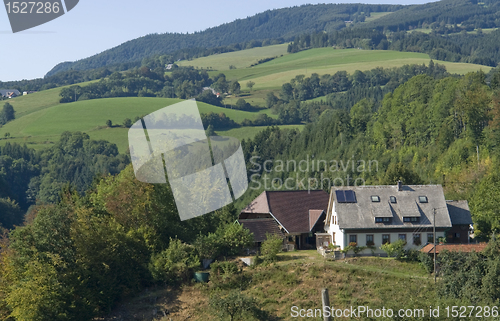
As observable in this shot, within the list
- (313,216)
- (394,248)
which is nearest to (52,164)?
(313,216)

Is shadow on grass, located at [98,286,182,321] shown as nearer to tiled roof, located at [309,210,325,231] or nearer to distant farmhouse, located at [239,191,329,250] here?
distant farmhouse, located at [239,191,329,250]

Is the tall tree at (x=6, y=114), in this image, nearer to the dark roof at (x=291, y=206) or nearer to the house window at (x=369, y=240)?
the dark roof at (x=291, y=206)

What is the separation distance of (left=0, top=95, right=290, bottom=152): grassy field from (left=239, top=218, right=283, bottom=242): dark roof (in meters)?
105

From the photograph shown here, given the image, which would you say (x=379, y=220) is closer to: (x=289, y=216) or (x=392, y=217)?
(x=392, y=217)

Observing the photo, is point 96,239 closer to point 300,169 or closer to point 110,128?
point 300,169

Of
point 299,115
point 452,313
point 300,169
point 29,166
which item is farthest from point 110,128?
point 452,313

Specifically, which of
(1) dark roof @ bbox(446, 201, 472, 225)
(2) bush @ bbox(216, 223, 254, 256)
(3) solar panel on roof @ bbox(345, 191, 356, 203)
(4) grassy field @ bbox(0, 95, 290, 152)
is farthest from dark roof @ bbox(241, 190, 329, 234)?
(4) grassy field @ bbox(0, 95, 290, 152)

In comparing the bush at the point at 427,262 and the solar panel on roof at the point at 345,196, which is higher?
the solar panel on roof at the point at 345,196

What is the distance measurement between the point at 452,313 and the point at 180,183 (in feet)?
89.4

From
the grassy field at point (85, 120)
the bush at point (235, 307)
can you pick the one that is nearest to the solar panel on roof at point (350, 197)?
the bush at point (235, 307)

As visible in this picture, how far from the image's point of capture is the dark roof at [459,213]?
46.5m

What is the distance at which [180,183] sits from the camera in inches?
2025

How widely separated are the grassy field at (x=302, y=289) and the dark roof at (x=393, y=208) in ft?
10.6

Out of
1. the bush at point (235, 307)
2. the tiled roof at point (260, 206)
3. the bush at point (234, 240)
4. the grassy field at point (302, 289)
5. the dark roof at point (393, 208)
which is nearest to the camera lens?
the bush at point (235, 307)
